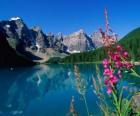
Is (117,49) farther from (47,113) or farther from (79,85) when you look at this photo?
(47,113)

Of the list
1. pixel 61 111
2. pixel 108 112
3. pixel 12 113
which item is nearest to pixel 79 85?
pixel 108 112

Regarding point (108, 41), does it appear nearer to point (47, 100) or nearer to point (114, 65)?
point (114, 65)

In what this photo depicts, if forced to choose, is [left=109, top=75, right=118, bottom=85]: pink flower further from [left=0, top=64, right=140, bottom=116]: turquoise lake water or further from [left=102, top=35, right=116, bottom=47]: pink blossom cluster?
[left=102, top=35, right=116, bottom=47]: pink blossom cluster

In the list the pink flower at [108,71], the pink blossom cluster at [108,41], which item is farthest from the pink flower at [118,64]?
the pink blossom cluster at [108,41]

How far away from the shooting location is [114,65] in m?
5.93

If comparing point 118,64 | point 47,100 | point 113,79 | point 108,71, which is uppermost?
point 118,64

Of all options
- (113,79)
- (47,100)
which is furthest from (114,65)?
(47,100)

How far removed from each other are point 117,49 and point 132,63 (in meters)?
0.37

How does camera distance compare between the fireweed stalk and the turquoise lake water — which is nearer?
the fireweed stalk

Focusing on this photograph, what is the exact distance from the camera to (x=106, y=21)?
565cm

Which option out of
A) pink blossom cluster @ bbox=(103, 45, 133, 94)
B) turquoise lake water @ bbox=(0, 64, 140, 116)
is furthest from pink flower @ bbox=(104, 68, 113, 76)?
turquoise lake water @ bbox=(0, 64, 140, 116)

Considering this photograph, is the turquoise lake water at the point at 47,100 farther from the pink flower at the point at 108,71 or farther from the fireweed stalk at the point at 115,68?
the pink flower at the point at 108,71

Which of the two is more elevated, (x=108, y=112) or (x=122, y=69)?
(x=122, y=69)

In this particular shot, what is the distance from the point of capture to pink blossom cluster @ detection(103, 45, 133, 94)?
19.1ft
